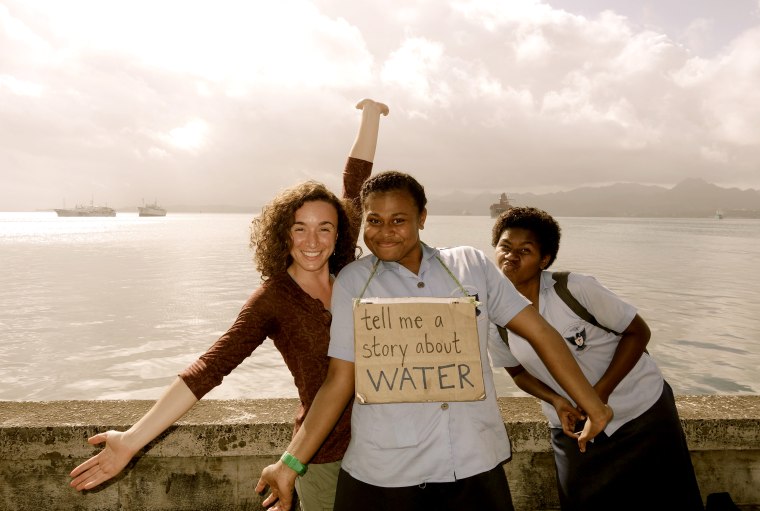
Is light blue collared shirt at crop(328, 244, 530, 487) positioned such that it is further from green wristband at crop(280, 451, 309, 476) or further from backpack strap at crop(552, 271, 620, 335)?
backpack strap at crop(552, 271, 620, 335)

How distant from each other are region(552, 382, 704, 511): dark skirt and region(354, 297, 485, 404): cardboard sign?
1.05 metres

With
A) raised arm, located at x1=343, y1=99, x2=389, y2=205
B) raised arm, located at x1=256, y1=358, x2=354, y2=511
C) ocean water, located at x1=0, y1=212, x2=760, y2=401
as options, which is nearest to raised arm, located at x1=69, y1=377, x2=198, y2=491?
raised arm, located at x1=256, y1=358, x2=354, y2=511

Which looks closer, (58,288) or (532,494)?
(532,494)

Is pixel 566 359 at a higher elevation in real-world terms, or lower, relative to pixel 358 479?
higher

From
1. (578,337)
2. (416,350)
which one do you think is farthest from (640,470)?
(416,350)

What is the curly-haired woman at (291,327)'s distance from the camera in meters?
2.02

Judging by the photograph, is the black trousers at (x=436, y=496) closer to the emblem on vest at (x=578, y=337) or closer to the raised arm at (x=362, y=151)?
the emblem on vest at (x=578, y=337)

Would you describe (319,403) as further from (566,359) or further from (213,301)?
(213,301)

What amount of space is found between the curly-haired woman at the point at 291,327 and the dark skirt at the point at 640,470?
1.30 meters

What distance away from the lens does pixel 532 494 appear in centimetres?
296

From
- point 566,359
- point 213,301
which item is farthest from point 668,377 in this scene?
point 213,301

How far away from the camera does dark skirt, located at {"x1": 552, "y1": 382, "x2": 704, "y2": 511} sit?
Result: 2.43 metres

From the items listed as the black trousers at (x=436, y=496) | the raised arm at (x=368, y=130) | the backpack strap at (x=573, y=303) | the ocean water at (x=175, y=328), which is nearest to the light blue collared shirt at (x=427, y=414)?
the black trousers at (x=436, y=496)

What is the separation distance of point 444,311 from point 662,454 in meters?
1.48
